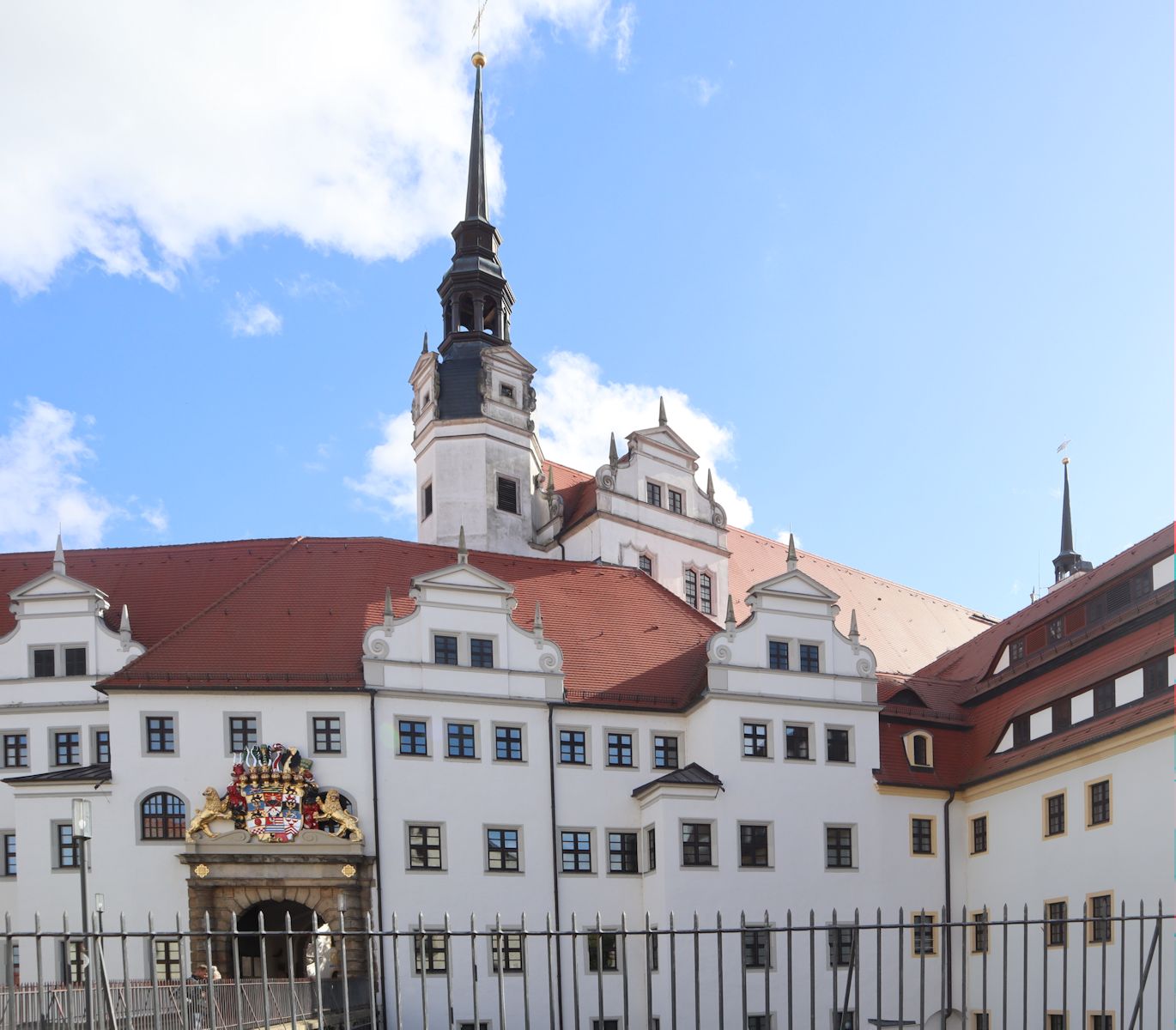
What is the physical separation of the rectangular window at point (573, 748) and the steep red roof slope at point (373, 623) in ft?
2.92

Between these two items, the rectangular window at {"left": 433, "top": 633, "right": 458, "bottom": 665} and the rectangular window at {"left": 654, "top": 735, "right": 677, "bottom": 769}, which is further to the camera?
the rectangular window at {"left": 654, "top": 735, "right": 677, "bottom": 769}

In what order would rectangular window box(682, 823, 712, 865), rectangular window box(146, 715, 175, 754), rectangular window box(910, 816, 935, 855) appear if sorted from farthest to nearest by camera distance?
rectangular window box(910, 816, 935, 855) < rectangular window box(682, 823, 712, 865) < rectangular window box(146, 715, 175, 754)

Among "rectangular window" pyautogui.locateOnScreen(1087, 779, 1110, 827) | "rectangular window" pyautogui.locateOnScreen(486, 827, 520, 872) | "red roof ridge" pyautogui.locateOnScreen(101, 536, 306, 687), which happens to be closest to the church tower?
"red roof ridge" pyautogui.locateOnScreen(101, 536, 306, 687)

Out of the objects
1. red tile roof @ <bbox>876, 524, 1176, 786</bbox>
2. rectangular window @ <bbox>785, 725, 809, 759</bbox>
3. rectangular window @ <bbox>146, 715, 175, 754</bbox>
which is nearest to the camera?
red tile roof @ <bbox>876, 524, 1176, 786</bbox>

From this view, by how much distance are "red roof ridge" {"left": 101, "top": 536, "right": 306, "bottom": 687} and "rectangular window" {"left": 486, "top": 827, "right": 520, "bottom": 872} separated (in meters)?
8.42

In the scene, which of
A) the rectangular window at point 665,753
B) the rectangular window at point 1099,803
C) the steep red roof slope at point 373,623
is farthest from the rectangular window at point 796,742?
the rectangular window at point 1099,803

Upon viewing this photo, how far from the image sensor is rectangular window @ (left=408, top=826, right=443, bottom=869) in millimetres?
30531

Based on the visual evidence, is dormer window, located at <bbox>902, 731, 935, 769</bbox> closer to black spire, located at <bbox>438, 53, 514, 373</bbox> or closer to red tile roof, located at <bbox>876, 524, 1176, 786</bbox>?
red tile roof, located at <bbox>876, 524, 1176, 786</bbox>

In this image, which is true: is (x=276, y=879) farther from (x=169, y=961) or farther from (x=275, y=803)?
(x=169, y=961)

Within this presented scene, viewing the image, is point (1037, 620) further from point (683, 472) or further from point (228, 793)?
point (228, 793)

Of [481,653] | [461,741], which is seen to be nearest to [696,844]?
[461,741]

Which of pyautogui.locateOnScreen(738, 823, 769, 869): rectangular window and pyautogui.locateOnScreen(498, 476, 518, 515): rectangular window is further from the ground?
pyautogui.locateOnScreen(498, 476, 518, 515): rectangular window

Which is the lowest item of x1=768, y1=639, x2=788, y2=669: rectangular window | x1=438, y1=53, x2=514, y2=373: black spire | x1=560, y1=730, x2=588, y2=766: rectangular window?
x1=560, y1=730, x2=588, y2=766: rectangular window

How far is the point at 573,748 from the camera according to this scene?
32.6 meters
